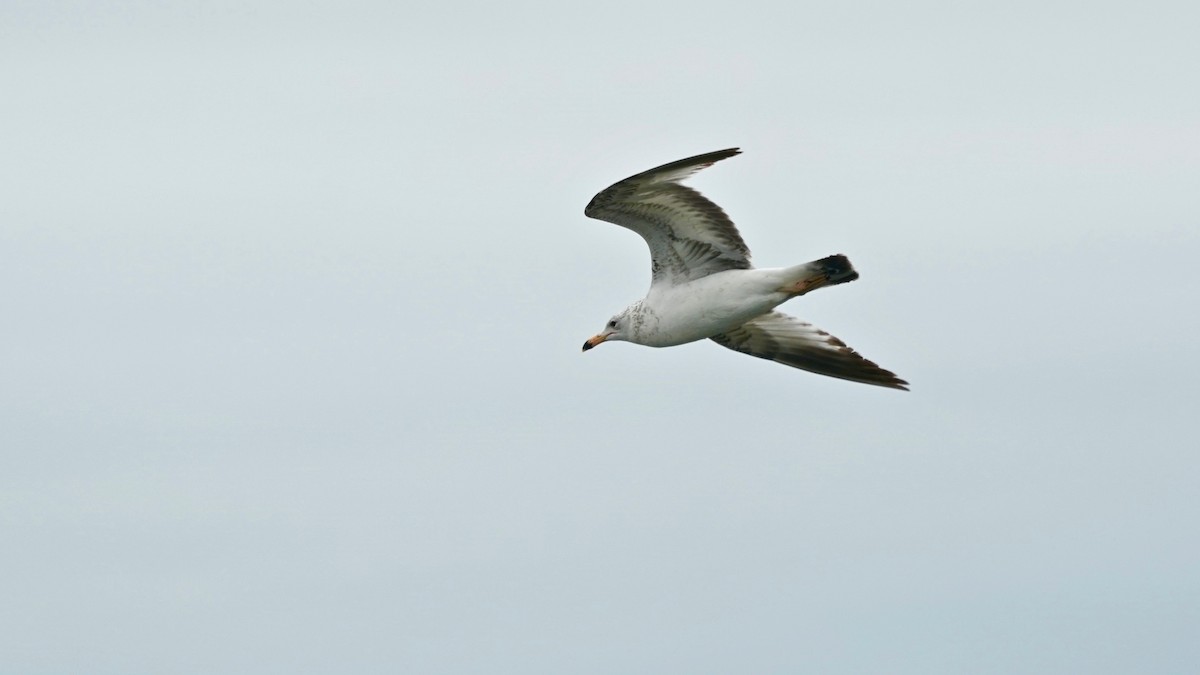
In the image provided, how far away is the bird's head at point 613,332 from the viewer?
28469mm

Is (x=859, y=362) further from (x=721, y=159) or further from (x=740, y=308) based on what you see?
(x=721, y=159)

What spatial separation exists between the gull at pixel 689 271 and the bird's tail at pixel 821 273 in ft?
0.04

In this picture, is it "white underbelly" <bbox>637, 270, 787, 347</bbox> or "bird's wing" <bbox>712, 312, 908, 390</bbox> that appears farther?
"bird's wing" <bbox>712, 312, 908, 390</bbox>

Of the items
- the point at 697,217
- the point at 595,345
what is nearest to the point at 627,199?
the point at 697,217

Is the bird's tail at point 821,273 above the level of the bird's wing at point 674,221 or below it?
below

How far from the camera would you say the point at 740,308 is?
89.0ft

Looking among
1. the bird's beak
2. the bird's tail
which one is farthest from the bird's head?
the bird's tail

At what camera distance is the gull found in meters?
26.1

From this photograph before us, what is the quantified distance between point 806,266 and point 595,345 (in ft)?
12.4

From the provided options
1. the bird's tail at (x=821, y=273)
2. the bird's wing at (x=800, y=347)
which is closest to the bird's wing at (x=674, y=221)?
the bird's tail at (x=821, y=273)

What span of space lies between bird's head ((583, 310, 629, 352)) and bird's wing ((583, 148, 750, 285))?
A: 873mm

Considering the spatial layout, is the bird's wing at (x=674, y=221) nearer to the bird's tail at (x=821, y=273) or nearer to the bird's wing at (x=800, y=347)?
the bird's tail at (x=821, y=273)

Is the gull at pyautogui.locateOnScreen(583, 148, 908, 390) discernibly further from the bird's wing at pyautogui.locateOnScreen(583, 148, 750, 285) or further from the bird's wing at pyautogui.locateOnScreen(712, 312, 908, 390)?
the bird's wing at pyautogui.locateOnScreen(712, 312, 908, 390)

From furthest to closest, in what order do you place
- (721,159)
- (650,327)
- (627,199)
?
(650,327) → (627,199) → (721,159)
